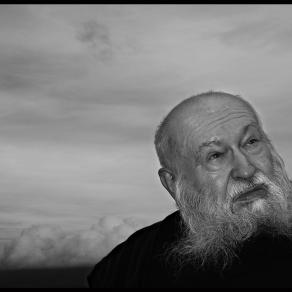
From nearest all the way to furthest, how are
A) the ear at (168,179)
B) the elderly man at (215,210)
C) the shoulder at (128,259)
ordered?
the elderly man at (215,210) → the shoulder at (128,259) → the ear at (168,179)

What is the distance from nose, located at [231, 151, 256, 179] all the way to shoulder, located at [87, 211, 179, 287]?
0.79m

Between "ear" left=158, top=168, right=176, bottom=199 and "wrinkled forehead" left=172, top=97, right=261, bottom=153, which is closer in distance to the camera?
"wrinkled forehead" left=172, top=97, right=261, bottom=153

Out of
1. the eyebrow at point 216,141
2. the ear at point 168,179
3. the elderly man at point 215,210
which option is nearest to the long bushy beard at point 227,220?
the elderly man at point 215,210

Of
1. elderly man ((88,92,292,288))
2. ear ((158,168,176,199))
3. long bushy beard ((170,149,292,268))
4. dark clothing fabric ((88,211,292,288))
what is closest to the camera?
dark clothing fabric ((88,211,292,288))

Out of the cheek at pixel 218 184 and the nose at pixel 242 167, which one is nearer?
the nose at pixel 242 167

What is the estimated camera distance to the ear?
424cm

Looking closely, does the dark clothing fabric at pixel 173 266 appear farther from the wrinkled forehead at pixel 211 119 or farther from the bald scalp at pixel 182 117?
the wrinkled forehead at pixel 211 119

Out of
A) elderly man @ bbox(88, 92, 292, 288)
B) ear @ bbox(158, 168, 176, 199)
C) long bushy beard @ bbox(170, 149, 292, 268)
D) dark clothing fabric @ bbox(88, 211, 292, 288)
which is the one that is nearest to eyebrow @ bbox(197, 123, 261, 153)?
elderly man @ bbox(88, 92, 292, 288)

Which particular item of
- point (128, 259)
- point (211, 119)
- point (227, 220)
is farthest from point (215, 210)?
point (128, 259)

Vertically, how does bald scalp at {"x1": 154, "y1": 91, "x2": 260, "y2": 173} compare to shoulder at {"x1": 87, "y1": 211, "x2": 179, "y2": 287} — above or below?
above

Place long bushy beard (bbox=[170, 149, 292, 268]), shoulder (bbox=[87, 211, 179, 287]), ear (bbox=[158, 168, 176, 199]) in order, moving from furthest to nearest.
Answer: ear (bbox=[158, 168, 176, 199])
shoulder (bbox=[87, 211, 179, 287])
long bushy beard (bbox=[170, 149, 292, 268])

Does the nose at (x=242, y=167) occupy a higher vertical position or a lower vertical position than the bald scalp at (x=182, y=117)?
lower

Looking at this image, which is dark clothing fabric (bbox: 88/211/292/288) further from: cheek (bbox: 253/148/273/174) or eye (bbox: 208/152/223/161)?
eye (bbox: 208/152/223/161)

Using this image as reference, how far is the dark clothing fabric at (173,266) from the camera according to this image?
131 inches
